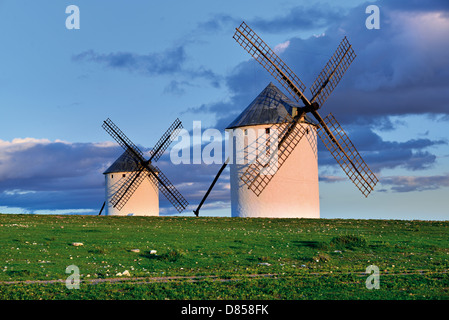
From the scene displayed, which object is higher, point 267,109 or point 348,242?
point 267,109

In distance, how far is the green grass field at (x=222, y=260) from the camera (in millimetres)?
14555

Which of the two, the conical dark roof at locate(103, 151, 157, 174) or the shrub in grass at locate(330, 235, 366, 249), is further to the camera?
the conical dark roof at locate(103, 151, 157, 174)

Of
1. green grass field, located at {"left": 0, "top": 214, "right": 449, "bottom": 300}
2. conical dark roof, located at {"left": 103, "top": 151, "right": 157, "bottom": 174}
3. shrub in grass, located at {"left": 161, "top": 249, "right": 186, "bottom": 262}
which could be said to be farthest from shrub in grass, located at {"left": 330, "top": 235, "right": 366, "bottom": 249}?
conical dark roof, located at {"left": 103, "top": 151, "right": 157, "bottom": 174}

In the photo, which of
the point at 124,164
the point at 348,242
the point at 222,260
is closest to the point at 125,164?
the point at 124,164

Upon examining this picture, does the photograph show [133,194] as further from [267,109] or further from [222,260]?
[222,260]

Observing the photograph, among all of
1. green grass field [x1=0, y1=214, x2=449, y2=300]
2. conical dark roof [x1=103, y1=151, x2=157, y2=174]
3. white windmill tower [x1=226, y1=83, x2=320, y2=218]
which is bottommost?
green grass field [x1=0, y1=214, x2=449, y2=300]

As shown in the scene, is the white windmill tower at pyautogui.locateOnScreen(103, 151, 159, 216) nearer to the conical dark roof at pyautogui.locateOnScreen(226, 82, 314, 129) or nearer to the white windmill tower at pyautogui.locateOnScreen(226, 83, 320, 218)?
the white windmill tower at pyautogui.locateOnScreen(226, 83, 320, 218)

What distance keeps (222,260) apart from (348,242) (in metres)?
8.29

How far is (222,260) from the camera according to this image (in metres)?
21.6

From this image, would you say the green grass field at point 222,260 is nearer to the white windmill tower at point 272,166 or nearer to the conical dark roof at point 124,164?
the white windmill tower at point 272,166

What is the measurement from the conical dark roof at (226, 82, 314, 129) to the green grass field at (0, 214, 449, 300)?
30.8 ft

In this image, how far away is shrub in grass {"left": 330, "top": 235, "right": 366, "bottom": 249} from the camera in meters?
26.6
